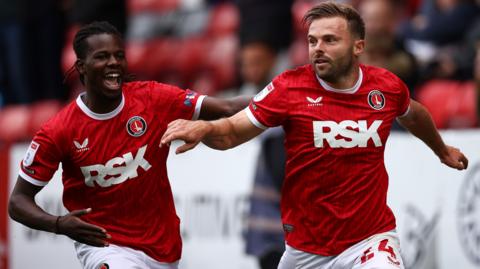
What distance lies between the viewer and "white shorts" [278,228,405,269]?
7.31m

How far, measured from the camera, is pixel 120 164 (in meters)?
7.64

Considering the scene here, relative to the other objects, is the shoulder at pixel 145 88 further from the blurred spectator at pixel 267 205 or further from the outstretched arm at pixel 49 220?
the blurred spectator at pixel 267 205

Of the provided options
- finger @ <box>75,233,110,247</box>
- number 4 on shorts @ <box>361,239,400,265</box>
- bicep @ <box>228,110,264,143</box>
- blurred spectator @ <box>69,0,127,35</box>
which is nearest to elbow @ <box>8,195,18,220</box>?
finger @ <box>75,233,110,247</box>

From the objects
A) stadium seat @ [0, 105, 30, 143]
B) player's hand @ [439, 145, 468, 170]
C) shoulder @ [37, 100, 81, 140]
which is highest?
shoulder @ [37, 100, 81, 140]

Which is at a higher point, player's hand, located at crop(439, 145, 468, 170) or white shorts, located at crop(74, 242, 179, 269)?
player's hand, located at crop(439, 145, 468, 170)

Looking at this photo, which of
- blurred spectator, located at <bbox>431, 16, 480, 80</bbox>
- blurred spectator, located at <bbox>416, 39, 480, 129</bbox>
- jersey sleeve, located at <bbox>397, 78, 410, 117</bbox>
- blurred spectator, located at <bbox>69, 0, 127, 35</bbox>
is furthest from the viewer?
blurred spectator, located at <bbox>69, 0, 127, 35</bbox>

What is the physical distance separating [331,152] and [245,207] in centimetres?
421

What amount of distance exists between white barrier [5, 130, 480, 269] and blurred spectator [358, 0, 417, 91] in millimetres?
1030

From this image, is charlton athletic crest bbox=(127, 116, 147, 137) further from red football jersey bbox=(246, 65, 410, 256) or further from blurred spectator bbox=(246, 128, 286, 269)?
blurred spectator bbox=(246, 128, 286, 269)

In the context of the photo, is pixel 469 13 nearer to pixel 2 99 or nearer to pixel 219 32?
pixel 219 32

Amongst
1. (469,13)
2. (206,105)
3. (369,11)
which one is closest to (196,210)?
(369,11)

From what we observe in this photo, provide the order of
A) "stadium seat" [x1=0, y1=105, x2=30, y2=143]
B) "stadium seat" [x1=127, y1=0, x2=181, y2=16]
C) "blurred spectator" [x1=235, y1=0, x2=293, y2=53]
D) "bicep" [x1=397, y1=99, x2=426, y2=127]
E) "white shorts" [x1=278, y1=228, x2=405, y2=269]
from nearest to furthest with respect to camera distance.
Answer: "white shorts" [x1=278, y1=228, x2=405, y2=269], "bicep" [x1=397, y1=99, x2=426, y2=127], "blurred spectator" [x1=235, y1=0, x2=293, y2=53], "stadium seat" [x1=0, y1=105, x2=30, y2=143], "stadium seat" [x1=127, y1=0, x2=181, y2=16]

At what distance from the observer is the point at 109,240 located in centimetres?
765

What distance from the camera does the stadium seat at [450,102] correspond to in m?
11.2
